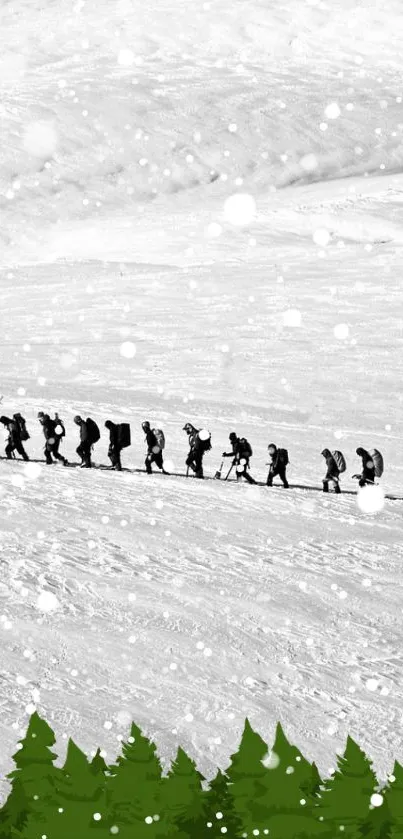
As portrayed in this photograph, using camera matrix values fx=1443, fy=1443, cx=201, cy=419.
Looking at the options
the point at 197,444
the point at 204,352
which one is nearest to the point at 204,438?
the point at 197,444

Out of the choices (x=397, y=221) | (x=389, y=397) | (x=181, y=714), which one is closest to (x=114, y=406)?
(x=389, y=397)

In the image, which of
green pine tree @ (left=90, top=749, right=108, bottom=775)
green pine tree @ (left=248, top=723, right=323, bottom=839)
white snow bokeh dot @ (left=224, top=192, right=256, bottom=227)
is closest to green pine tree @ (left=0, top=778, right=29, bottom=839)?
green pine tree @ (left=90, top=749, right=108, bottom=775)

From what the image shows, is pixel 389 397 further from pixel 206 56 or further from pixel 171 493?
pixel 206 56

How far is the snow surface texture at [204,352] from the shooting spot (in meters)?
17.0

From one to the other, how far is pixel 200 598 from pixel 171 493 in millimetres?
5229

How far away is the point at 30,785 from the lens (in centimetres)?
884

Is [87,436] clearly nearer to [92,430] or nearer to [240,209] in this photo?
[92,430]

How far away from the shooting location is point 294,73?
128 m

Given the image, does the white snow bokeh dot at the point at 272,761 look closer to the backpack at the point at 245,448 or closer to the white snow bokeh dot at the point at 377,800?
the white snow bokeh dot at the point at 377,800

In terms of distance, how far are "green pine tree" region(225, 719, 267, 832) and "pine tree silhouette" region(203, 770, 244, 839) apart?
0.11 m

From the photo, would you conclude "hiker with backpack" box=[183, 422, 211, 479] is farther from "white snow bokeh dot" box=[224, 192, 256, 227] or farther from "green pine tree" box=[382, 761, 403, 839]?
"white snow bokeh dot" box=[224, 192, 256, 227]

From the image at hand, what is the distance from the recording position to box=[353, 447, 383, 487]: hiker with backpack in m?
23.2

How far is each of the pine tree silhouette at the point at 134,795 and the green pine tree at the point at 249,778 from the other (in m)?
0.48

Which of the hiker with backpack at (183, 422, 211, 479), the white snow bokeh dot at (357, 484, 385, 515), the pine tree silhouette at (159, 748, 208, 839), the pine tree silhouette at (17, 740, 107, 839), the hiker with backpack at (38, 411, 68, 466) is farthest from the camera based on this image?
the hiker with backpack at (38, 411, 68, 466)
